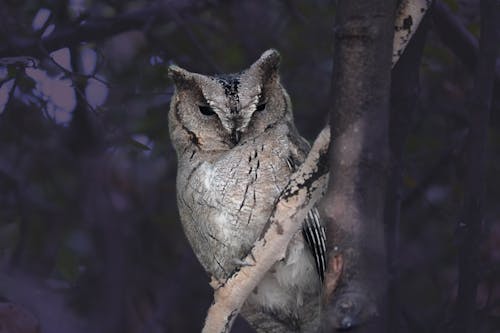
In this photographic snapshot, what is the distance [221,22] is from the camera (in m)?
3.84

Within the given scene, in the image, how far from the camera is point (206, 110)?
235 cm

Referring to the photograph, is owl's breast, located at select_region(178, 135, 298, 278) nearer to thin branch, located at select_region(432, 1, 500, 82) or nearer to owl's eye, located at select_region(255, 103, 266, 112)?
owl's eye, located at select_region(255, 103, 266, 112)

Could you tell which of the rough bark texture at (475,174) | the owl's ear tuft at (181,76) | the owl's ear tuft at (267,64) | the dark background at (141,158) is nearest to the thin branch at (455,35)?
the dark background at (141,158)

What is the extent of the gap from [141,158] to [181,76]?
1386mm

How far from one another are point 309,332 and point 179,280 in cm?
68

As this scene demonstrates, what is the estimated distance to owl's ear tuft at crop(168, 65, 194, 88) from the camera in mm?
2357

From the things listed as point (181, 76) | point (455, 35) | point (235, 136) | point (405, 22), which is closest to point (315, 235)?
point (235, 136)

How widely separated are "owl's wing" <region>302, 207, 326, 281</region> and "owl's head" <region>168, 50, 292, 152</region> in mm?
284

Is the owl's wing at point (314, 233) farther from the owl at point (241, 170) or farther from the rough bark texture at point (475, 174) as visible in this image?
the rough bark texture at point (475, 174)

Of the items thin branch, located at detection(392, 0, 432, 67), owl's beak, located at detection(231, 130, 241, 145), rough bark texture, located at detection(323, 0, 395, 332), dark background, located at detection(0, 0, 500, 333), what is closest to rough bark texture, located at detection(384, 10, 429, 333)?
dark background, located at detection(0, 0, 500, 333)

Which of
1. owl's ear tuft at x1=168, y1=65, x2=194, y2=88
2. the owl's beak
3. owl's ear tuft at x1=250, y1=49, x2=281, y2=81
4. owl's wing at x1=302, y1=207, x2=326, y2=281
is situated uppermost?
owl's ear tuft at x1=250, y1=49, x2=281, y2=81

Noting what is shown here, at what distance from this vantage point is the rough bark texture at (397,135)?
2285 millimetres

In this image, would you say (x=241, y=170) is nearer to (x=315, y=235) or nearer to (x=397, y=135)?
(x=315, y=235)

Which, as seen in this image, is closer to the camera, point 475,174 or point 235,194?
point 475,174
